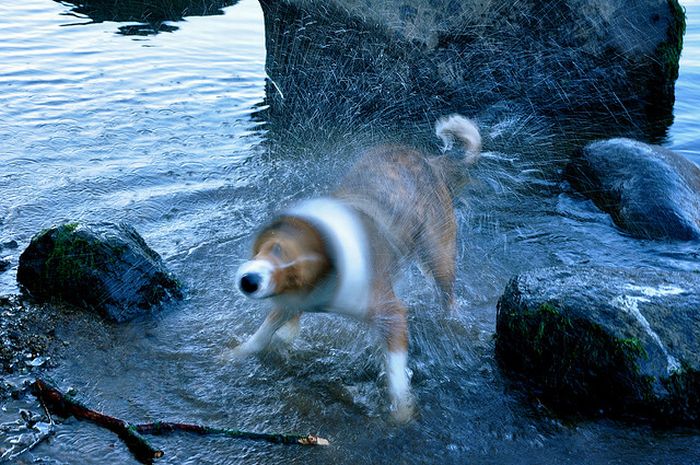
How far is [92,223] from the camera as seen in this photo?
4957 millimetres

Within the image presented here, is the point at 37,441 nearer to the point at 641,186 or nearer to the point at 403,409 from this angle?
the point at 403,409

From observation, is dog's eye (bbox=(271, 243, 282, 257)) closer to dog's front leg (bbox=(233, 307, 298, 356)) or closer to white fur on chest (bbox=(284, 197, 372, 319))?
white fur on chest (bbox=(284, 197, 372, 319))

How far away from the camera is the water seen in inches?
149

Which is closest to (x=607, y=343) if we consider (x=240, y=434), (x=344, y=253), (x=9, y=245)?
(x=344, y=253)

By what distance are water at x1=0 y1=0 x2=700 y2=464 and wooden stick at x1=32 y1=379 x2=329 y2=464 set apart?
53mm

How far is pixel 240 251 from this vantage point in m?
5.66

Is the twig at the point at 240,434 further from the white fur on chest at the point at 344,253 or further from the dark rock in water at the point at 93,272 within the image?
the dark rock in water at the point at 93,272

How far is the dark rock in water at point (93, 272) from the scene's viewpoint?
4699mm

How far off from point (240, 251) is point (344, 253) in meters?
2.05

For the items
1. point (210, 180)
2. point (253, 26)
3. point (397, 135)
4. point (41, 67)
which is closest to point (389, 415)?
point (210, 180)

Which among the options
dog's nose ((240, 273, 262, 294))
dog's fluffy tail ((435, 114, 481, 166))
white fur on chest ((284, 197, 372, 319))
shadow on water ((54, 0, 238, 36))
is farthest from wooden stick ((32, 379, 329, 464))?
shadow on water ((54, 0, 238, 36))

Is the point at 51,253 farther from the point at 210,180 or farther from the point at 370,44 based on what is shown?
the point at 370,44

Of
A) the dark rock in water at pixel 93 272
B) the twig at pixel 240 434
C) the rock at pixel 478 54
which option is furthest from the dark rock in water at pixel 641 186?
the dark rock in water at pixel 93 272

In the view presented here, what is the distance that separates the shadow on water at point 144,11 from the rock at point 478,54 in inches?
151
